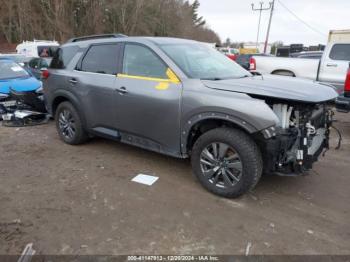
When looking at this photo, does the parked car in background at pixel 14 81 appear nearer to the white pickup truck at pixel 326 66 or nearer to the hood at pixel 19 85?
the hood at pixel 19 85

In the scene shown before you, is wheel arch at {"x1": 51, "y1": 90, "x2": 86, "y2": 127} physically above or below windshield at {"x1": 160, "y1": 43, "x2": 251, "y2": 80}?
below

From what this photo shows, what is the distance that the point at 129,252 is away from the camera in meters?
2.71

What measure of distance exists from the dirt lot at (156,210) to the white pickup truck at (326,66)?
4469mm

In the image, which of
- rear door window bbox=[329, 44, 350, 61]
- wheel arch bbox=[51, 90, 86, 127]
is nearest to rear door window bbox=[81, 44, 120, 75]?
wheel arch bbox=[51, 90, 86, 127]

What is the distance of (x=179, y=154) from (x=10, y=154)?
307cm

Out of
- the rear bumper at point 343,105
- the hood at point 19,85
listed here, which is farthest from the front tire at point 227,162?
the hood at point 19,85

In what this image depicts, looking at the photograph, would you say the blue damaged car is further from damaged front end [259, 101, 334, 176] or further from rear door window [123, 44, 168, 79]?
damaged front end [259, 101, 334, 176]

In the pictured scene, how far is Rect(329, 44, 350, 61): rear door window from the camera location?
27.9 ft

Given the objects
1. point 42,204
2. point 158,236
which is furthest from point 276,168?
point 42,204

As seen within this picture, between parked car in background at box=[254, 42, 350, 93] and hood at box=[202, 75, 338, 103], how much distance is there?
17.2 feet

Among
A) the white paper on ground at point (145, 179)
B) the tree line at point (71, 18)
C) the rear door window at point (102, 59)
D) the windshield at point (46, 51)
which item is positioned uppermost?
the tree line at point (71, 18)

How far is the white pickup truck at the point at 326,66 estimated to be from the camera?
8.39 meters

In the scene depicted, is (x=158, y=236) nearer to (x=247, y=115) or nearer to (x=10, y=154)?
(x=247, y=115)

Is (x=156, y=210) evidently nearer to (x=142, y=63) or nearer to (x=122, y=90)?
(x=122, y=90)
